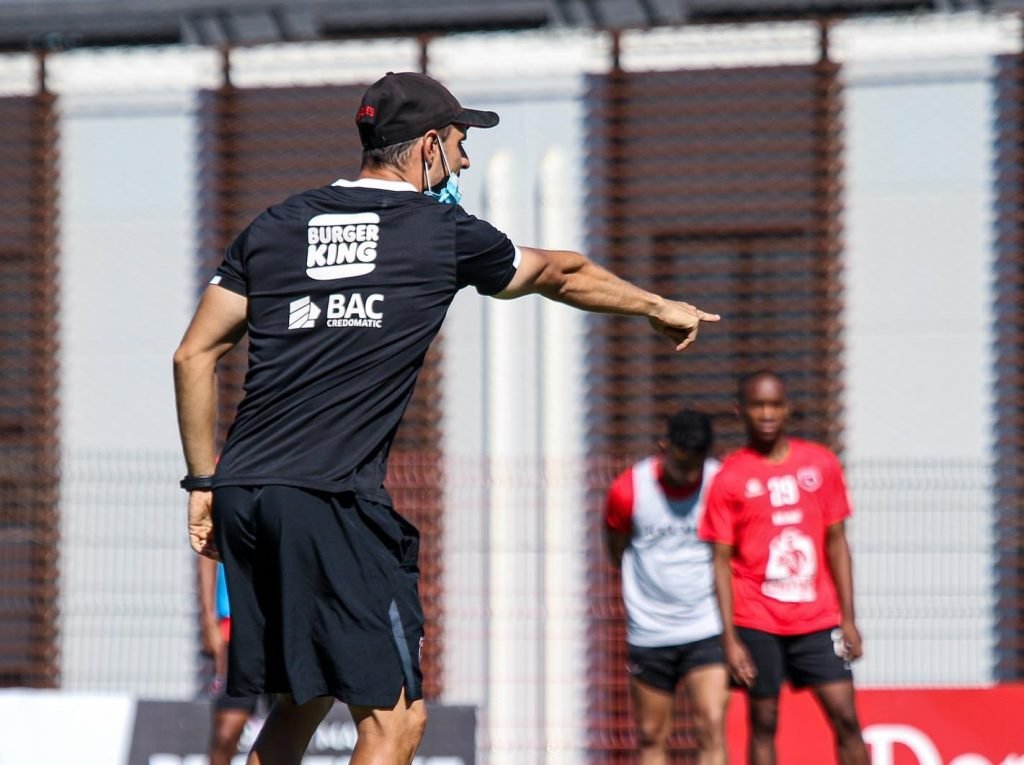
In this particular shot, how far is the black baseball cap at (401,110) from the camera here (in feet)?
13.4

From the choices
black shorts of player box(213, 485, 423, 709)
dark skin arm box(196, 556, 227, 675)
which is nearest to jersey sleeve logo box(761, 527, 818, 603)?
dark skin arm box(196, 556, 227, 675)

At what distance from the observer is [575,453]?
10.9 m

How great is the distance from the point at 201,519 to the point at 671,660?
13.8 feet

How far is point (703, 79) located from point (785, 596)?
15.4 ft

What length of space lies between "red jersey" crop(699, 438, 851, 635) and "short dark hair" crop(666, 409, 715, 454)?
531mm

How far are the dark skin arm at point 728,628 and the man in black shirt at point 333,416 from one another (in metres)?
3.36

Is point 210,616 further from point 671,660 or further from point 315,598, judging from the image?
point 315,598

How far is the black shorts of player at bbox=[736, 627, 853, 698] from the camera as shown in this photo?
283 inches

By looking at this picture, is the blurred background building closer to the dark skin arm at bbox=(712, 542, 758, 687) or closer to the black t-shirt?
the dark skin arm at bbox=(712, 542, 758, 687)

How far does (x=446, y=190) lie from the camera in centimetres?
423

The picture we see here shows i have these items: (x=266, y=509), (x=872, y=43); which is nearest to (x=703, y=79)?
(x=872, y=43)

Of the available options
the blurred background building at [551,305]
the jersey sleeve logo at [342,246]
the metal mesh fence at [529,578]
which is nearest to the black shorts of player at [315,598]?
the jersey sleeve logo at [342,246]

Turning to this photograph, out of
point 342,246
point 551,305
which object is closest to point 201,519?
point 342,246

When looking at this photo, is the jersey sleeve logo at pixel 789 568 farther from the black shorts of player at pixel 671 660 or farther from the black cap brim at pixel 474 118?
the black cap brim at pixel 474 118
